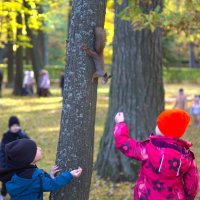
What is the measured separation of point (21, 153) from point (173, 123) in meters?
1.35

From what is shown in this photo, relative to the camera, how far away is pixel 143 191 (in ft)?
13.5

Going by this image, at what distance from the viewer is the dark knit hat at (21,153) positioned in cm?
401

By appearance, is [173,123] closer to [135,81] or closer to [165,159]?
[165,159]

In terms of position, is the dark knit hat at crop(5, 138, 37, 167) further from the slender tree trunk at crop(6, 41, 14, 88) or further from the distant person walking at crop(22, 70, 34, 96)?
the slender tree trunk at crop(6, 41, 14, 88)

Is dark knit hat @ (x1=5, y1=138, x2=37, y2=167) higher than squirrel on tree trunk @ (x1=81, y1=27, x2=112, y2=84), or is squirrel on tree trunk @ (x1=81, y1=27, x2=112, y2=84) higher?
squirrel on tree trunk @ (x1=81, y1=27, x2=112, y2=84)

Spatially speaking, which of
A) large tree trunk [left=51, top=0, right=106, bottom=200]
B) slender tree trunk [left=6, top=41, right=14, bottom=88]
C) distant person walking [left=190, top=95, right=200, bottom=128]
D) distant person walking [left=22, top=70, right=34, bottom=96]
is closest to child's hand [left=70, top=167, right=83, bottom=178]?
large tree trunk [left=51, top=0, right=106, bottom=200]

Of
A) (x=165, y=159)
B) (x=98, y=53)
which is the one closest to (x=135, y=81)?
(x=98, y=53)

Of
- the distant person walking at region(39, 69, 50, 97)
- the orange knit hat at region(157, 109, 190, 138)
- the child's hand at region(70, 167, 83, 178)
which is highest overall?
the orange knit hat at region(157, 109, 190, 138)

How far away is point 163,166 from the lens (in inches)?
156

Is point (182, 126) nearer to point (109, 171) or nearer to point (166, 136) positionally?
point (166, 136)

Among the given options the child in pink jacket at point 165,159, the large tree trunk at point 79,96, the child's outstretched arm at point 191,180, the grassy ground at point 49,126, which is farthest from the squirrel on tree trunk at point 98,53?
the grassy ground at point 49,126

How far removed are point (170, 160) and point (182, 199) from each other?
0.45 meters

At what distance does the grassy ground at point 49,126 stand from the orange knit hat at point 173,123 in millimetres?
3895

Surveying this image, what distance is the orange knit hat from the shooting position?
3.93 m
